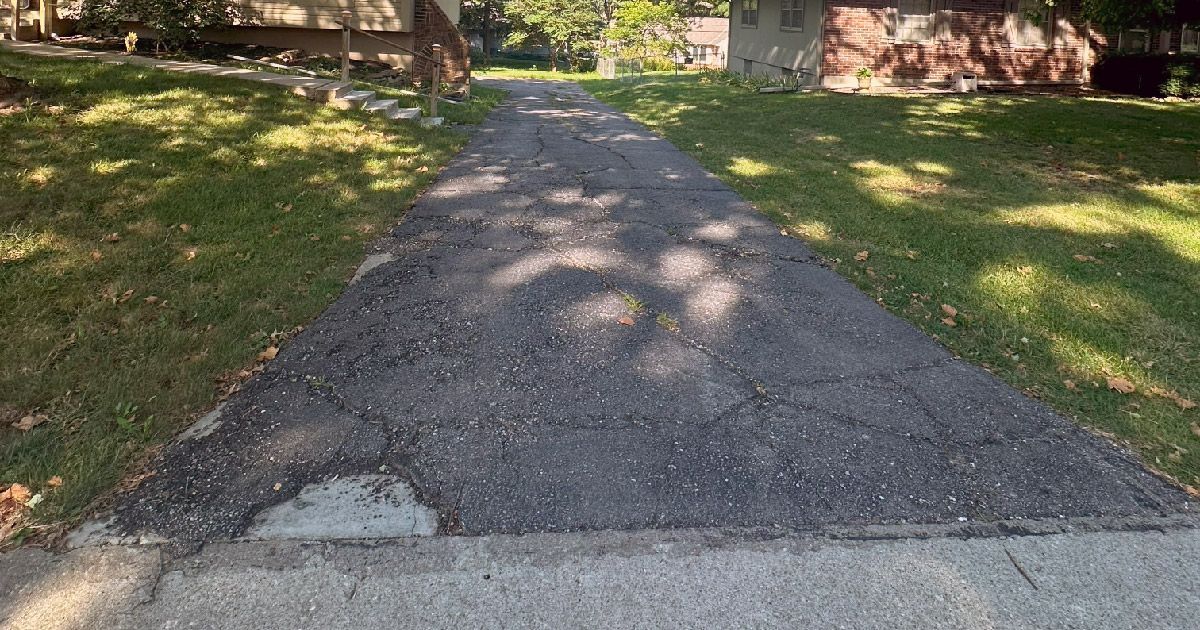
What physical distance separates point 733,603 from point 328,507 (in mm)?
1555

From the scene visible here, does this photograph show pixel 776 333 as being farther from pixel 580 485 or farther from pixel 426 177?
pixel 426 177

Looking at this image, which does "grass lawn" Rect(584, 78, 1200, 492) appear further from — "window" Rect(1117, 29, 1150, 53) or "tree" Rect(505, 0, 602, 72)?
"tree" Rect(505, 0, 602, 72)

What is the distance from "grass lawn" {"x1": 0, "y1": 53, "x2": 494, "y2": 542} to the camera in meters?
3.56

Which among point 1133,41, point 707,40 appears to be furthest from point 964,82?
point 707,40

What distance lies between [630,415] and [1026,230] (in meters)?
5.44

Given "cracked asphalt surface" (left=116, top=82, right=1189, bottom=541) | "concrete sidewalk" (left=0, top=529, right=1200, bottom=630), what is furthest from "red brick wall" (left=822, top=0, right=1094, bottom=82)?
"concrete sidewalk" (left=0, top=529, right=1200, bottom=630)

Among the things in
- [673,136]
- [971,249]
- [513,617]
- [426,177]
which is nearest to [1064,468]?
[513,617]

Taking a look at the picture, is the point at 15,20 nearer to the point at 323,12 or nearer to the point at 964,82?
the point at 323,12

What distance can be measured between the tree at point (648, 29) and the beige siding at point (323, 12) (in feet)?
Answer: 71.8

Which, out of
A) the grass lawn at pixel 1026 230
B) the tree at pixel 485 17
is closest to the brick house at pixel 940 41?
the grass lawn at pixel 1026 230

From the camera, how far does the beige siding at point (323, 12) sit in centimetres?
1634

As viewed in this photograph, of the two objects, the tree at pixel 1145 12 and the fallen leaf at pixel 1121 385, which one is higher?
the tree at pixel 1145 12

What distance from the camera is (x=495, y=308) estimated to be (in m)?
5.00

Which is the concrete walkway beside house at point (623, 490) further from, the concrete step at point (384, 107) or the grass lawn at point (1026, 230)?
the concrete step at point (384, 107)
